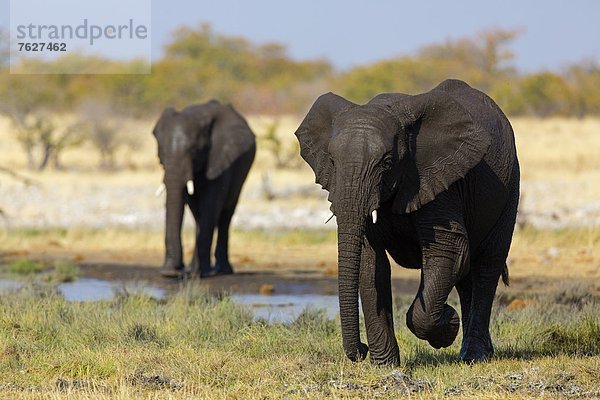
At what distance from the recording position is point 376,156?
7.98 m

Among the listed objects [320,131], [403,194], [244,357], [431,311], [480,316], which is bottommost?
[244,357]

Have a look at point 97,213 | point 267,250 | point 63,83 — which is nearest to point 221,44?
point 63,83

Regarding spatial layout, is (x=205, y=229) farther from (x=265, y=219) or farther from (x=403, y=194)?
(x=265, y=219)

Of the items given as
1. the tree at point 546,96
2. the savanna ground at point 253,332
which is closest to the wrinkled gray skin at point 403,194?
the savanna ground at point 253,332

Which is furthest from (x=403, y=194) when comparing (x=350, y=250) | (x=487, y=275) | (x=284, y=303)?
(x=284, y=303)

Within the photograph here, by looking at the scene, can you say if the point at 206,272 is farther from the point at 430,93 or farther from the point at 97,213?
the point at 97,213

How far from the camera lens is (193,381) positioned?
8.34 meters

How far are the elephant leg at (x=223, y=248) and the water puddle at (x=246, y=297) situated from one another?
176 cm

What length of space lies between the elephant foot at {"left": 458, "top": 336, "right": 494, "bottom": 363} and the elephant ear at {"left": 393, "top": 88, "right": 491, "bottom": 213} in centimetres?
148

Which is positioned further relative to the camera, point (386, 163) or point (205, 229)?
point (205, 229)

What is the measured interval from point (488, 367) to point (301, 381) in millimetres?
1405

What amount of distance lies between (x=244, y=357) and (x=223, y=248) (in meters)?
9.30

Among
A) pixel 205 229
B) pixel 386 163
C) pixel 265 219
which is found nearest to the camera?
pixel 386 163

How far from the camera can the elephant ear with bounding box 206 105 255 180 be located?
1838 centimetres
